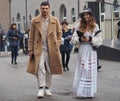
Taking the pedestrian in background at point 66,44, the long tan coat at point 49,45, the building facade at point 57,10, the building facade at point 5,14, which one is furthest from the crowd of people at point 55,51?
the building facade at point 5,14

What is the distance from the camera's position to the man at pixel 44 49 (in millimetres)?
10125

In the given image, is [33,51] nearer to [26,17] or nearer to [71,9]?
[71,9]

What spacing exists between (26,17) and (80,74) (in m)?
51.5

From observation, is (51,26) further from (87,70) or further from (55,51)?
(87,70)

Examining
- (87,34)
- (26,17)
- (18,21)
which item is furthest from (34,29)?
(18,21)

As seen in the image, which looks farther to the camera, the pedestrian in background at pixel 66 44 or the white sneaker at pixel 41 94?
the pedestrian in background at pixel 66 44

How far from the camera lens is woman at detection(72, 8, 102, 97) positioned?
10086 mm

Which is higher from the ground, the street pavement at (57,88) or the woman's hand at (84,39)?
the woman's hand at (84,39)

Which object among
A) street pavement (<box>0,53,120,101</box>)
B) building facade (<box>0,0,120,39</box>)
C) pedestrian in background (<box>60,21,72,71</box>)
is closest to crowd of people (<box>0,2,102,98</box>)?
street pavement (<box>0,53,120,101</box>)

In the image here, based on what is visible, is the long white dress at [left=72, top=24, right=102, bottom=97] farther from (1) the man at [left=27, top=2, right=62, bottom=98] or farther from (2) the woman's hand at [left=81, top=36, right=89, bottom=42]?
(1) the man at [left=27, top=2, right=62, bottom=98]

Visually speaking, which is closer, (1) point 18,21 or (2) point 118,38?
(2) point 118,38

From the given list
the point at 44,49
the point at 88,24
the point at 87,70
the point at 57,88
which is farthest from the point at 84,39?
the point at 57,88

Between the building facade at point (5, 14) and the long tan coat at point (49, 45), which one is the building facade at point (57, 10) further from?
the long tan coat at point (49, 45)

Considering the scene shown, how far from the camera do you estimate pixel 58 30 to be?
1049 cm
